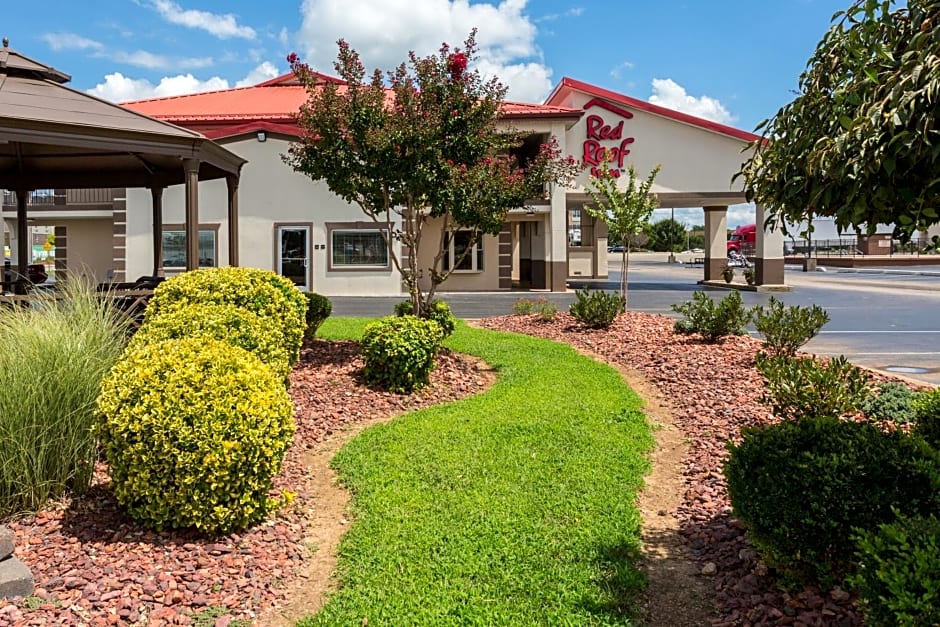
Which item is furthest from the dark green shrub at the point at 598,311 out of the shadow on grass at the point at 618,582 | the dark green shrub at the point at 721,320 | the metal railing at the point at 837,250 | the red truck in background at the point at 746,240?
the red truck in background at the point at 746,240

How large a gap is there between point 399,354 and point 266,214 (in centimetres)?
1669

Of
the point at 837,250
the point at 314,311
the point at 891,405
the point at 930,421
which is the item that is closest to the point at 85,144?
the point at 314,311

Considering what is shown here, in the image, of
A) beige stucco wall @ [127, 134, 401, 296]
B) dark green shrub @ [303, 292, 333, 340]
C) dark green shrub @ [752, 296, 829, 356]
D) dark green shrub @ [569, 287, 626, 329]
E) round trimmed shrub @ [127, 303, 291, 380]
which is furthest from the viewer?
beige stucco wall @ [127, 134, 401, 296]

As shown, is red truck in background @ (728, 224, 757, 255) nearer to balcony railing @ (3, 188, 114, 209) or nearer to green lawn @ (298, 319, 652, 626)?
balcony railing @ (3, 188, 114, 209)

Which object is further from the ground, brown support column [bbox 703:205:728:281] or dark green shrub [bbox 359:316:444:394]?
brown support column [bbox 703:205:728:281]

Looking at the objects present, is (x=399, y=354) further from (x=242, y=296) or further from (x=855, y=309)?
(x=855, y=309)

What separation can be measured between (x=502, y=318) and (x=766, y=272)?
47.9 ft

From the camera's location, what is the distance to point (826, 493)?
342 centimetres

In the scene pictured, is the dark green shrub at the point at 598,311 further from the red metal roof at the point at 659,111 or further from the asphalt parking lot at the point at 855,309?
the red metal roof at the point at 659,111

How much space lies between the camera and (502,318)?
53.1ft

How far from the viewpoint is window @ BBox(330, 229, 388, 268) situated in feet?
79.0

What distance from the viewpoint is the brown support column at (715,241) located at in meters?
30.8

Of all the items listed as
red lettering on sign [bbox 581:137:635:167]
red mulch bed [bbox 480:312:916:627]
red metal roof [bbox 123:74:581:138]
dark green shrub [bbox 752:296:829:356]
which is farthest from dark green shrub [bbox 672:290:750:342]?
red lettering on sign [bbox 581:137:635:167]

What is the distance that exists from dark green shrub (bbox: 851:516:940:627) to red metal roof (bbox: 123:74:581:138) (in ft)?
70.1
